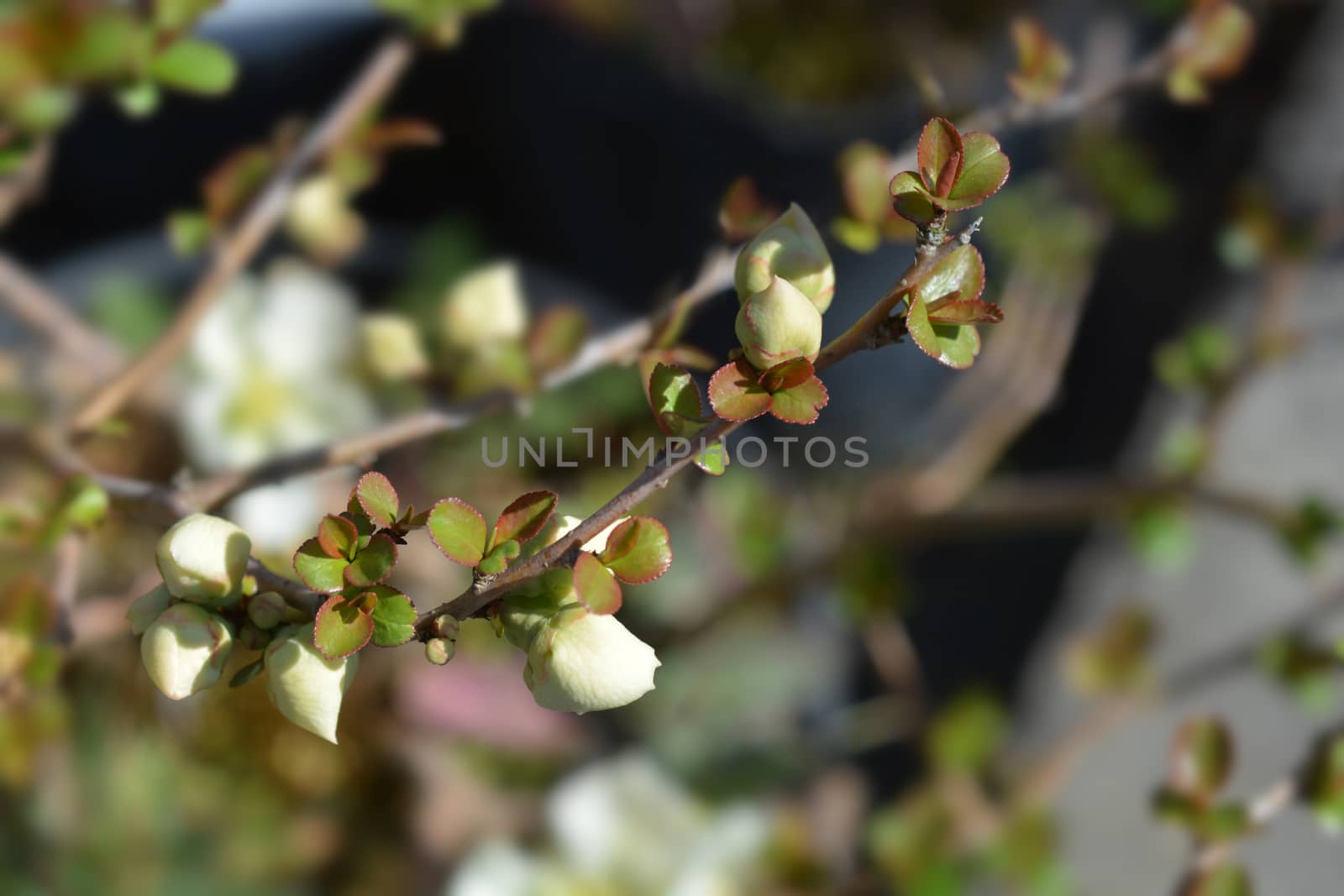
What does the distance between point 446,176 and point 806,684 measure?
1.57ft

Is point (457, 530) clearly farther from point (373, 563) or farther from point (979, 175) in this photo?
point (979, 175)

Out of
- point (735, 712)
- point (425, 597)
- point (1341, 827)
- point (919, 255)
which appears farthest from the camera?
point (735, 712)

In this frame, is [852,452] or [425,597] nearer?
[852,452]

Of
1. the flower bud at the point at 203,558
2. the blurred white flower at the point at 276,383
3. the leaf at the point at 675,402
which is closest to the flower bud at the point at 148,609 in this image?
the flower bud at the point at 203,558

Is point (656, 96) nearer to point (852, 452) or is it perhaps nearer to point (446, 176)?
point (446, 176)

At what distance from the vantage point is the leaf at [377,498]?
23 centimetres

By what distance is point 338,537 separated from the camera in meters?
0.23

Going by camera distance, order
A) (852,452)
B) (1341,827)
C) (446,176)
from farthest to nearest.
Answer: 1. (446,176)
2. (852,452)
3. (1341,827)

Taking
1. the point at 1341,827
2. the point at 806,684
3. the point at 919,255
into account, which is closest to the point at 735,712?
the point at 806,684

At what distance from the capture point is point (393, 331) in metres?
0.41

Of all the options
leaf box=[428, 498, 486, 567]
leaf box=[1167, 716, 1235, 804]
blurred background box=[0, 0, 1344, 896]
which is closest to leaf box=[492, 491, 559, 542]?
leaf box=[428, 498, 486, 567]

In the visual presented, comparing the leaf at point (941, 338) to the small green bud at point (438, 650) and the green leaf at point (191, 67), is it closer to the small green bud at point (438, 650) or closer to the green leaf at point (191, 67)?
the small green bud at point (438, 650)

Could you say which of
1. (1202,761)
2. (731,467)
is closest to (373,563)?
(1202,761)

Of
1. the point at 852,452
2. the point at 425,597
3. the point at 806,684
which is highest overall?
the point at 852,452
